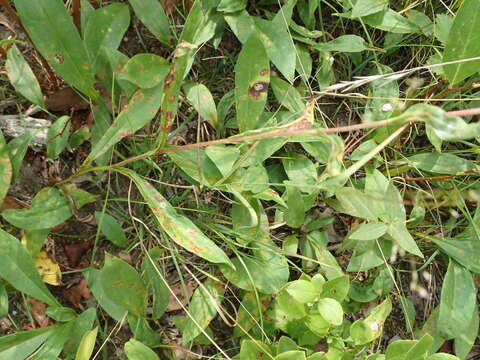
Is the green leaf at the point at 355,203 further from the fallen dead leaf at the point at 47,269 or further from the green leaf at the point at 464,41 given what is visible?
the fallen dead leaf at the point at 47,269

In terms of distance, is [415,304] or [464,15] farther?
[415,304]

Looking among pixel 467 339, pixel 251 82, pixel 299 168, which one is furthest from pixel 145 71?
pixel 467 339

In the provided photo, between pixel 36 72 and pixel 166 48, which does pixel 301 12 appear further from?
pixel 36 72

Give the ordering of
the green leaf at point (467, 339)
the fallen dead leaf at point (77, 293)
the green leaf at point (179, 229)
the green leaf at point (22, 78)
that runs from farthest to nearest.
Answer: the green leaf at point (467, 339)
the fallen dead leaf at point (77, 293)
the green leaf at point (22, 78)
the green leaf at point (179, 229)

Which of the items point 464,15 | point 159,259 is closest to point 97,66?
point 159,259

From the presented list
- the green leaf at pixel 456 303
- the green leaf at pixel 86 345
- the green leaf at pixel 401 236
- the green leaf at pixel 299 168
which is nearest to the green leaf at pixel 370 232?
the green leaf at pixel 401 236

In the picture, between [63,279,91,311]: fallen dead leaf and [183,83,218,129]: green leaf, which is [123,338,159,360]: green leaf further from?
[183,83,218,129]: green leaf
